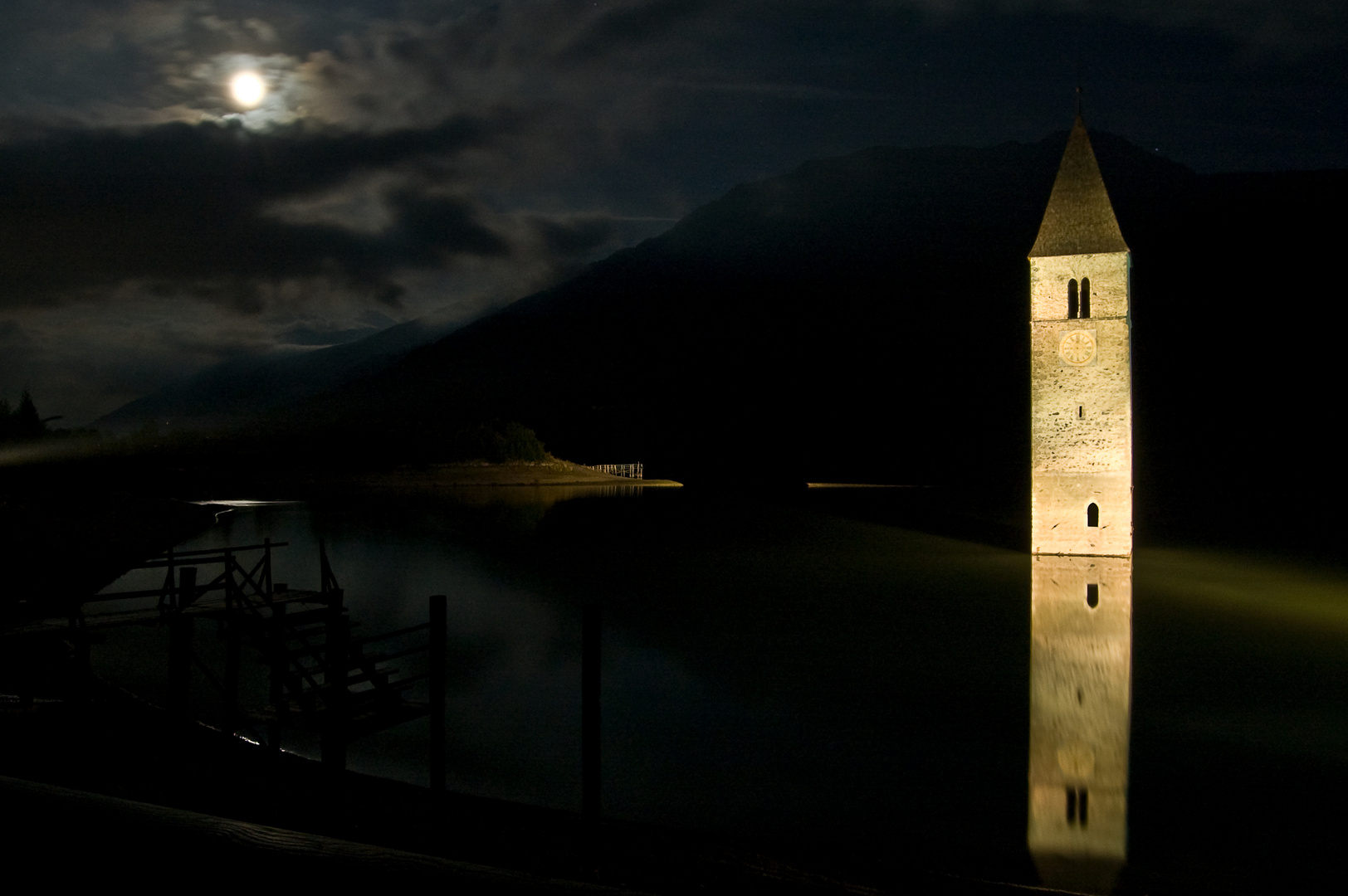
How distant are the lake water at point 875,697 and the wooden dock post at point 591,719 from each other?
1653mm

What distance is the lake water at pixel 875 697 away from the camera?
10227 millimetres

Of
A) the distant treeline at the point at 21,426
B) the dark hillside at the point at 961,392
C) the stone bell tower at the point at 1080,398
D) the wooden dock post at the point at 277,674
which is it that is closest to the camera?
the wooden dock post at the point at 277,674

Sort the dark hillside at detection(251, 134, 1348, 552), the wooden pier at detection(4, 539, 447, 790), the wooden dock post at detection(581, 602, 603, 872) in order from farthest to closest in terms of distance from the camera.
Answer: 1. the dark hillside at detection(251, 134, 1348, 552)
2. the wooden pier at detection(4, 539, 447, 790)
3. the wooden dock post at detection(581, 602, 603, 872)

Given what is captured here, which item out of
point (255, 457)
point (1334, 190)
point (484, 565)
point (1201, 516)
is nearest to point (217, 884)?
point (484, 565)

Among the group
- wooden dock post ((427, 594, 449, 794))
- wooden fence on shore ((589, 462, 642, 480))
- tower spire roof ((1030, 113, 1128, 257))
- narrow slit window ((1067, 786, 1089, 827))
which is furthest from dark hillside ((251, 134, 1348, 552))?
wooden dock post ((427, 594, 449, 794))

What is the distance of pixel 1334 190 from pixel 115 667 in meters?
232

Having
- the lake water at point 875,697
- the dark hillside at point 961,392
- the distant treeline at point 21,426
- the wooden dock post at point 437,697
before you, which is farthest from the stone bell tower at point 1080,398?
the distant treeline at point 21,426

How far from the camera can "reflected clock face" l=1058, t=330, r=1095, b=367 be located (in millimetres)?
30453

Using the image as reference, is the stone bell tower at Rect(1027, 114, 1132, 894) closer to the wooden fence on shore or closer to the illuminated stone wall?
the illuminated stone wall

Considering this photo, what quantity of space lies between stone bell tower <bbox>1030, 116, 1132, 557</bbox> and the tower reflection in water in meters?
4.09

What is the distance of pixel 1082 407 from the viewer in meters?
30.4

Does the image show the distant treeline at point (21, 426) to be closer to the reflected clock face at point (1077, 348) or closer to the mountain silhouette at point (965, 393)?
the mountain silhouette at point (965, 393)

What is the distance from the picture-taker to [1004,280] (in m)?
194

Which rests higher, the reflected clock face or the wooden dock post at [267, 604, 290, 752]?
the reflected clock face
